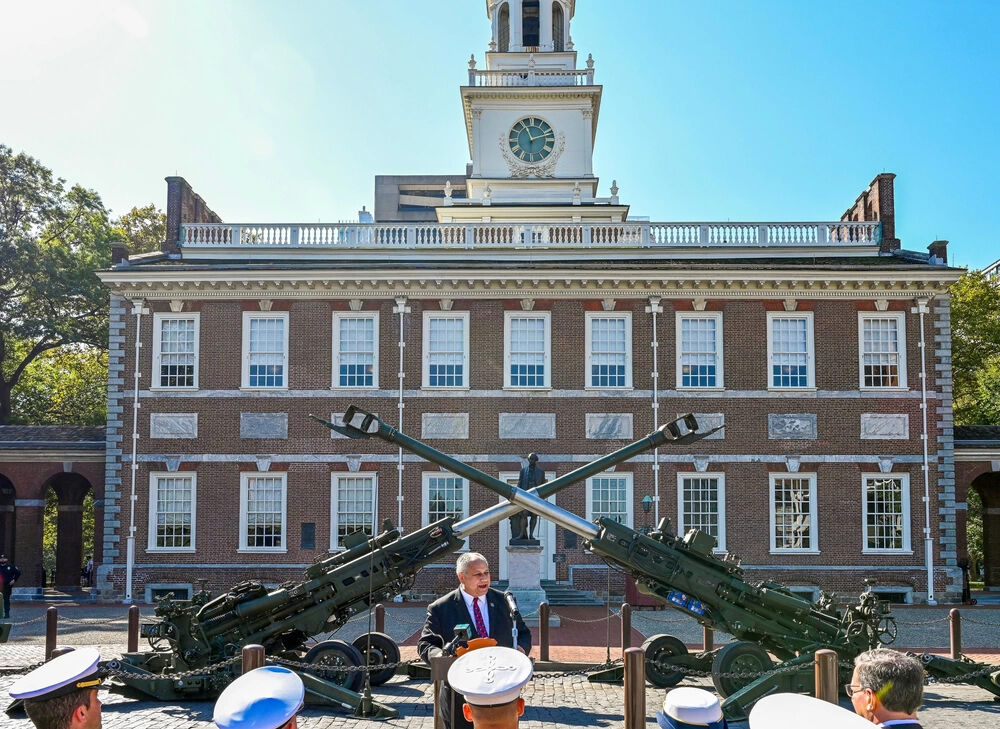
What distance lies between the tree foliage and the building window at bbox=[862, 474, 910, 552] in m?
14.5

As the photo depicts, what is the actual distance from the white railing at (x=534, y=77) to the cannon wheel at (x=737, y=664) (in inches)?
1168

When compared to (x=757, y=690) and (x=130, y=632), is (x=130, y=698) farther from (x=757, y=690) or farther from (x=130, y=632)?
(x=757, y=690)

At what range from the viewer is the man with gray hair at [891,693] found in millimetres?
4461

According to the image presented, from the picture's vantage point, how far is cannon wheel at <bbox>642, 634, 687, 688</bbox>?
1348cm

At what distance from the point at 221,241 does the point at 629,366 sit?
42.2 ft

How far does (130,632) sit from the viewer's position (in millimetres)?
15148

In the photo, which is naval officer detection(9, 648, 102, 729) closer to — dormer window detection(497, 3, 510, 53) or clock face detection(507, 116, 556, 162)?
clock face detection(507, 116, 556, 162)

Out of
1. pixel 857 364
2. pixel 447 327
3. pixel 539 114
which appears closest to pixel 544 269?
pixel 447 327

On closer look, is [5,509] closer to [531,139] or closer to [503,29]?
[531,139]

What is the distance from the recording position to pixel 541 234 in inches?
1211

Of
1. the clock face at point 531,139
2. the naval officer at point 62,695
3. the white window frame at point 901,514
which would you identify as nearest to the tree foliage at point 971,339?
the white window frame at point 901,514

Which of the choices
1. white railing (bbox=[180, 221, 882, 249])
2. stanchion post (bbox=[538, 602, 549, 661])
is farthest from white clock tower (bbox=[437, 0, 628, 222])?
stanchion post (bbox=[538, 602, 549, 661])

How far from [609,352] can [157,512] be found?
12608mm

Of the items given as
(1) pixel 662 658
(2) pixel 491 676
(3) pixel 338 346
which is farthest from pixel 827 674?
(3) pixel 338 346
